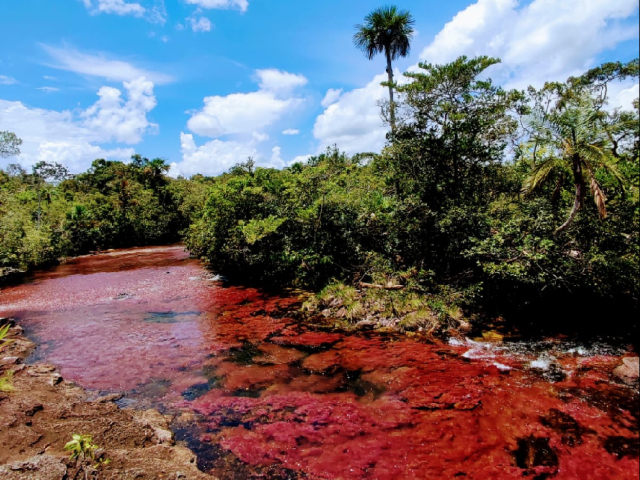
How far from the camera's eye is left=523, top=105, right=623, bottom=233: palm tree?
8.60 m

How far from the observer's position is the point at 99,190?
141 feet

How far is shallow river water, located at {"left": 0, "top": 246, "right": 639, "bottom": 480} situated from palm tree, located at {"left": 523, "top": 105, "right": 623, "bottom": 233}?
4.07 m

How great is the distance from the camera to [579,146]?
→ 28.9ft

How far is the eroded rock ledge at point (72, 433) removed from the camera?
4266mm

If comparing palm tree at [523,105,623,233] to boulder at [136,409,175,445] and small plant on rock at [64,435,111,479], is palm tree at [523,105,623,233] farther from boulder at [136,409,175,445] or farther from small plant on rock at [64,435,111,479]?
small plant on rock at [64,435,111,479]

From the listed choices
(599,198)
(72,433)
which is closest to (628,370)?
(599,198)

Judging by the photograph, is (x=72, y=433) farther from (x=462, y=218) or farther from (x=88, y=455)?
(x=462, y=218)

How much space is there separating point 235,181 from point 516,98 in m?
13.0

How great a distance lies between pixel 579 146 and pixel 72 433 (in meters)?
12.4

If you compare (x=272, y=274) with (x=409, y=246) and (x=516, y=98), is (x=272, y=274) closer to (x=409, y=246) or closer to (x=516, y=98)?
(x=409, y=246)

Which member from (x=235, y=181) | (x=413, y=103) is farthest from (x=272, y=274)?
(x=413, y=103)

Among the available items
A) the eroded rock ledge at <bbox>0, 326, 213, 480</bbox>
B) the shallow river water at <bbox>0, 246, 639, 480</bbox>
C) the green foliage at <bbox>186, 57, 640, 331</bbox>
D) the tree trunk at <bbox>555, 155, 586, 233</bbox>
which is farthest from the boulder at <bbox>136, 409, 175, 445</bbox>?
the tree trunk at <bbox>555, 155, 586, 233</bbox>

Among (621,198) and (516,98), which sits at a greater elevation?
(516,98)

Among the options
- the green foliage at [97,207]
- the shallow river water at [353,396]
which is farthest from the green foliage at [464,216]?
the green foliage at [97,207]
